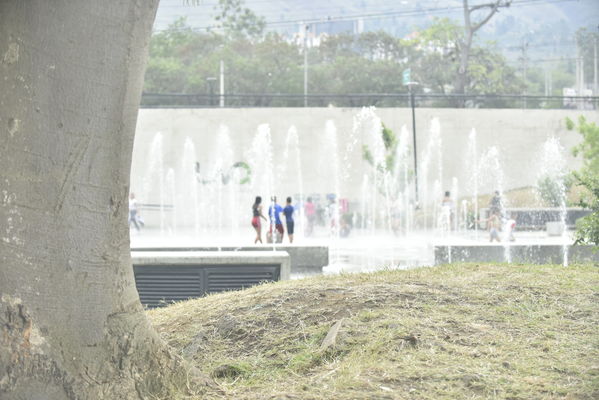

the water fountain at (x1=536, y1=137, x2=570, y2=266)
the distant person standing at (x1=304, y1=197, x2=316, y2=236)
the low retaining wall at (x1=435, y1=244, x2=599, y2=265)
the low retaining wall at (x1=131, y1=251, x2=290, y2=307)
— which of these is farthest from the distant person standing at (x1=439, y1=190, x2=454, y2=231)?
the low retaining wall at (x1=131, y1=251, x2=290, y2=307)

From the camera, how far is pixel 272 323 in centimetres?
595

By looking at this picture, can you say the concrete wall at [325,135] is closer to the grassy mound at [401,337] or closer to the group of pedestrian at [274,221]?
the group of pedestrian at [274,221]

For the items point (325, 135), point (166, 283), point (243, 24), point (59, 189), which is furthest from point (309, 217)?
point (243, 24)

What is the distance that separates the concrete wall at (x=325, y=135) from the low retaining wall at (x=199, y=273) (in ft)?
94.2

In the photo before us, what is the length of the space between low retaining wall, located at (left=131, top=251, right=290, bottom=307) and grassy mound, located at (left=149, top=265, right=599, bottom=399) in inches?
94.6

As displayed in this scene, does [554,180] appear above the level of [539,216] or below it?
above

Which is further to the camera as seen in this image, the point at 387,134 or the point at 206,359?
the point at 387,134

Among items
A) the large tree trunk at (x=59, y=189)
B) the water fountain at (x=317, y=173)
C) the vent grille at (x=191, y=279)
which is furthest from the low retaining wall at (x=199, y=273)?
the water fountain at (x=317, y=173)

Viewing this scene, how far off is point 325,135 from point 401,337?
3415 cm

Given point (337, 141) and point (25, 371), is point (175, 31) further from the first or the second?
point (25, 371)

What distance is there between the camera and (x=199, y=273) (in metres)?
9.84

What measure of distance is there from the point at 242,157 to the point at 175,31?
3666 cm

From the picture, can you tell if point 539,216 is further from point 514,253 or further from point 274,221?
point 514,253

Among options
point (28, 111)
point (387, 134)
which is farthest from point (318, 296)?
point (387, 134)
